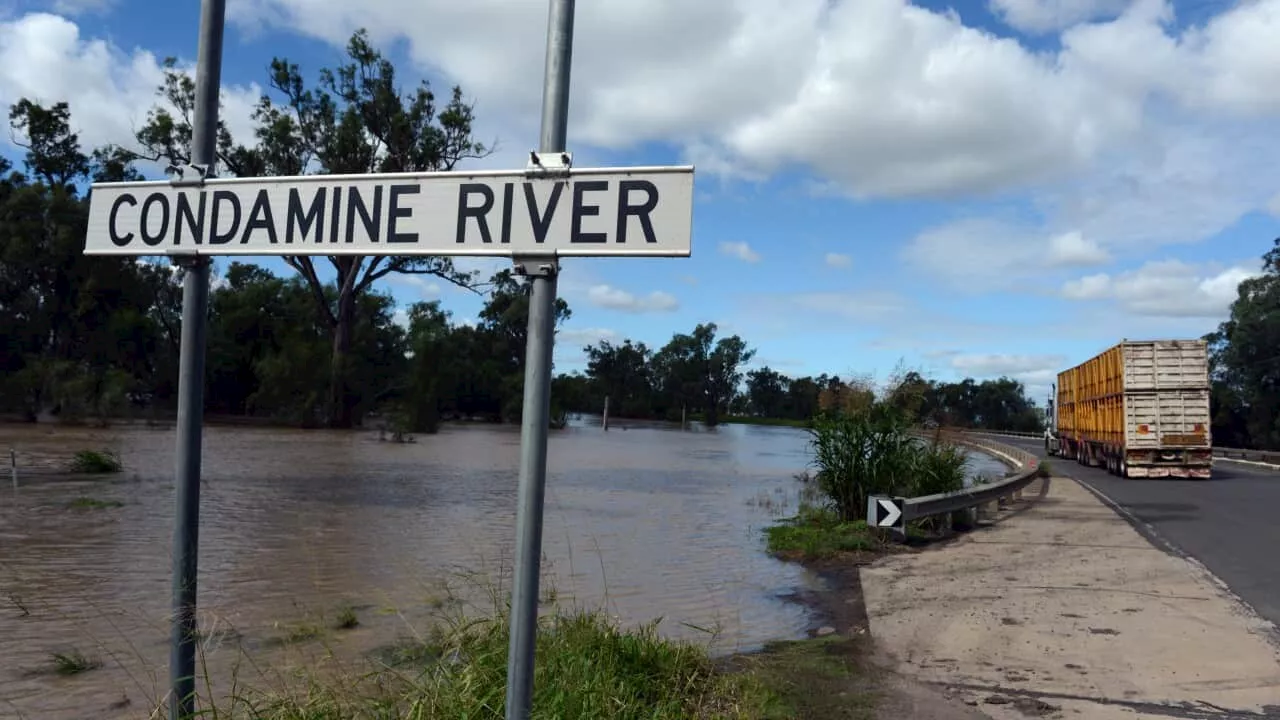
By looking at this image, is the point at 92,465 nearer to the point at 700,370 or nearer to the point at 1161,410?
the point at 1161,410

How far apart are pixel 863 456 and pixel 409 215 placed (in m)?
11.7

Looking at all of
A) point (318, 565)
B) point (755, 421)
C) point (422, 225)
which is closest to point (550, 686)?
point (422, 225)

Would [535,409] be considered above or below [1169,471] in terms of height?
above

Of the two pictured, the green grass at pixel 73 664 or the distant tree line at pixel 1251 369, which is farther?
the distant tree line at pixel 1251 369

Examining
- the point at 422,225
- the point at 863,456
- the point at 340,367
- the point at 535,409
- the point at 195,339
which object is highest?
the point at 340,367

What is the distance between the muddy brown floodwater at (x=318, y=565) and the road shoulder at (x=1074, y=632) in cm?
133

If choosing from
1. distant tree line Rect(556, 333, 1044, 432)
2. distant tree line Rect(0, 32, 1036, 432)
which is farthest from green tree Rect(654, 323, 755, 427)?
distant tree line Rect(0, 32, 1036, 432)

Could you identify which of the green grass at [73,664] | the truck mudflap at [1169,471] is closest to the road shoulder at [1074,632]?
the green grass at [73,664]

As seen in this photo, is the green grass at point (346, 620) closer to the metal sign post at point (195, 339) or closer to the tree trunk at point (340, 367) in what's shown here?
the metal sign post at point (195, 339)

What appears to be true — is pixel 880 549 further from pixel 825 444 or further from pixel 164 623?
pixel 164 623

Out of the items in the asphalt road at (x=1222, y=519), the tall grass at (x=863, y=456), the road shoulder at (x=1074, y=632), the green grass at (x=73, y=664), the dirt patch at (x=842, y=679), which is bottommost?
the green grass at (x=73, y=664)

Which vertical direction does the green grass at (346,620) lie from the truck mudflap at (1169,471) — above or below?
below

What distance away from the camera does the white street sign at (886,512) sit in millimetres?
12328

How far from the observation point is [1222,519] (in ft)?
52.3
